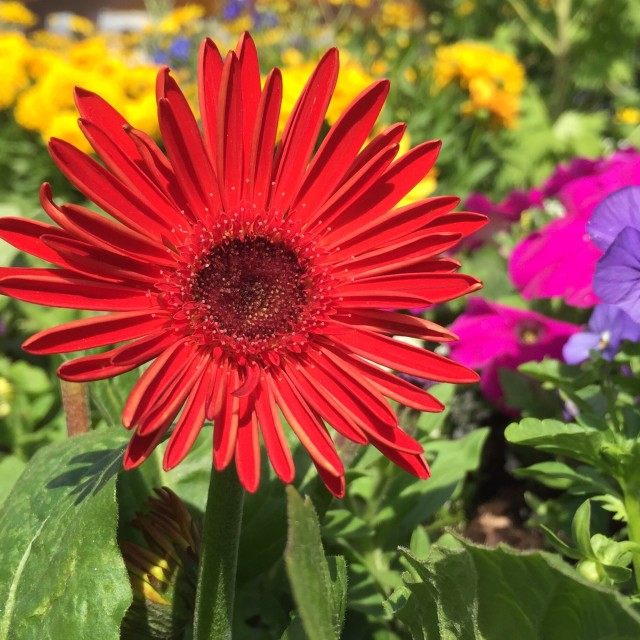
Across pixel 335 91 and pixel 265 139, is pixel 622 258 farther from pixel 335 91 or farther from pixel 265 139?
pixel 335 91

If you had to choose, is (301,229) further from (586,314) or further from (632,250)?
(586,314)

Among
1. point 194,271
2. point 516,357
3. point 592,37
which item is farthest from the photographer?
point 592,37

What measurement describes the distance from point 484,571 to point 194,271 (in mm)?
350

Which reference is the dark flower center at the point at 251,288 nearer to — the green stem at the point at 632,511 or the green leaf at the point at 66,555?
the green leaf at the point at 66,555

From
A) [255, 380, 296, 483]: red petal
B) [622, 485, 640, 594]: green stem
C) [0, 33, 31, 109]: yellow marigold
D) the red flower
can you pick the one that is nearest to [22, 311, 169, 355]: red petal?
the red flower

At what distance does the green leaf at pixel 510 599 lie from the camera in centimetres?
52

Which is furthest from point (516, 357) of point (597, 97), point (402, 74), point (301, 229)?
point (597, 97)

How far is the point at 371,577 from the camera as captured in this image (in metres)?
0.89

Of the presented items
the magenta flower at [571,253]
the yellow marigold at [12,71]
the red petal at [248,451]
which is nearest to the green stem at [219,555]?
the red petal at [248,451]

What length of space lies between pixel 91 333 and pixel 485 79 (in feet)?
7.10

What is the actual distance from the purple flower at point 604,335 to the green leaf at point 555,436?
0.14 meters

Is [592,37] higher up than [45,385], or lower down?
higher up

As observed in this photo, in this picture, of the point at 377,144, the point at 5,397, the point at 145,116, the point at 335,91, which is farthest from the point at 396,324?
the point at 145,116

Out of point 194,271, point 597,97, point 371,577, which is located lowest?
point 371,577
